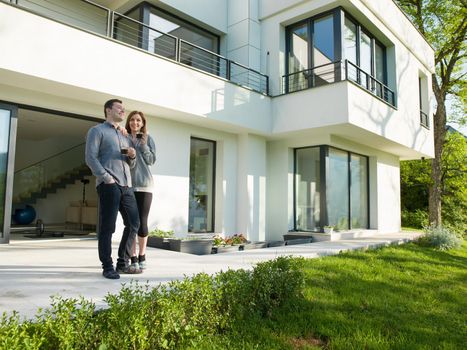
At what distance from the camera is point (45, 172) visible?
44.0 feet

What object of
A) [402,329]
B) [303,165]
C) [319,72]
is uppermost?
[319,72]

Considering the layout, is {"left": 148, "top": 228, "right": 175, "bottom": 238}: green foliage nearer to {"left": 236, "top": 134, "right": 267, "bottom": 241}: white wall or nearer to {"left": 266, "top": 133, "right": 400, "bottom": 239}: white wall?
{"left": 236, "top": 134, "right": 267, "bottom": 241}: white wall

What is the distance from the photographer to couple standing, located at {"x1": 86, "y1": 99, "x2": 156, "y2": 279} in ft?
11.1

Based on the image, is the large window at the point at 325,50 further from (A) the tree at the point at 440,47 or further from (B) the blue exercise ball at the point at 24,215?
(B) the blue exercise ball at the point at 24,215

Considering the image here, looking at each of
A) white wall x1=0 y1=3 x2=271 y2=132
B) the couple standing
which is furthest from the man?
white wall x1=0 y1=3 x2=271 y2=132

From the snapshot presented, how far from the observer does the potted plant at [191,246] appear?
629 cm

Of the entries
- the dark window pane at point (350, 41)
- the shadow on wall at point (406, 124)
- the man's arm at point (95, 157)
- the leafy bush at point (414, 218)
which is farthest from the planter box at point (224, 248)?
the leafy bush at point (414, 218)

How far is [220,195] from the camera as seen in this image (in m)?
9.34

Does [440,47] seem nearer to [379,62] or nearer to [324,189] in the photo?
[379,62]

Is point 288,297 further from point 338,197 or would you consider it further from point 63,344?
point 338,197

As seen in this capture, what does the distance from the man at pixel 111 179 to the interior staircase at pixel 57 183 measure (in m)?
10.2

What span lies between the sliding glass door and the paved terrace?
17.0 inches

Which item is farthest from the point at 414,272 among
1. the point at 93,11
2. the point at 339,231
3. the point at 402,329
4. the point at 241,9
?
the point at 93,11

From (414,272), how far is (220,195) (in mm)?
4999
